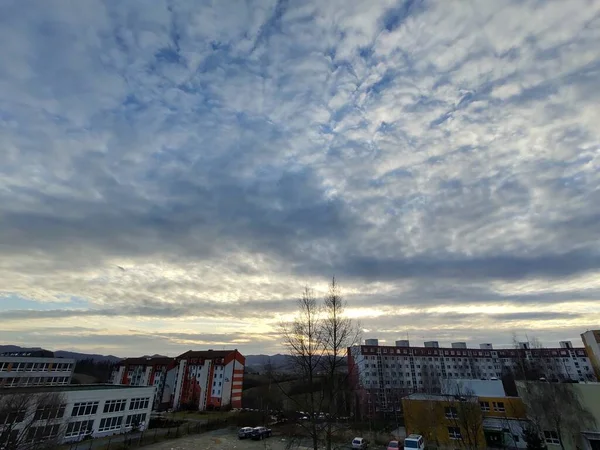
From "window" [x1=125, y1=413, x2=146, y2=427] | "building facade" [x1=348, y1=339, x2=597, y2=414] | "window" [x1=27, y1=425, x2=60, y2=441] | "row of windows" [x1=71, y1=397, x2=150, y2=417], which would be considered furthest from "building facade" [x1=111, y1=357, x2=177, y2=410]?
"window" [x1=27, y1=425, x2=60, y2=441]

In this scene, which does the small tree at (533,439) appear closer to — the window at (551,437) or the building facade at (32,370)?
the window at (551,437)

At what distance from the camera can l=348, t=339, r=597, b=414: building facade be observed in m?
70.9

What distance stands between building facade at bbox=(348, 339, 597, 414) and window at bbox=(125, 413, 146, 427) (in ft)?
130

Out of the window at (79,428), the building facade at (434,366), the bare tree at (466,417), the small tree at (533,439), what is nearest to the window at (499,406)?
the small tree at (533,439)

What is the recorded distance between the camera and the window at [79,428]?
33406mm

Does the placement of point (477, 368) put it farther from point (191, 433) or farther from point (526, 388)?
point (191, 433)

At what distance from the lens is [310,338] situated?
52.5 feet

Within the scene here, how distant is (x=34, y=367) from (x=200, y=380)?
29.8 m

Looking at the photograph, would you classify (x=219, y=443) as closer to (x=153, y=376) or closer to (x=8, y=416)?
(x=8, y=416)

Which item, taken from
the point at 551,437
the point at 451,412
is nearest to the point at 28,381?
the point at 451,412

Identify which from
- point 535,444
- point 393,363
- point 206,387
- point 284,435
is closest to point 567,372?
point 393,363

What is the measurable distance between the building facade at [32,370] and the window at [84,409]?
79.4 ft

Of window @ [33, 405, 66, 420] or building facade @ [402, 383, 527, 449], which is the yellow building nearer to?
building facade @ [402, 383, 527, 449]

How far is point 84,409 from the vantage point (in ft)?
116
